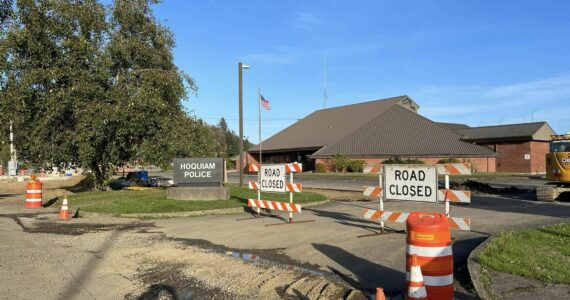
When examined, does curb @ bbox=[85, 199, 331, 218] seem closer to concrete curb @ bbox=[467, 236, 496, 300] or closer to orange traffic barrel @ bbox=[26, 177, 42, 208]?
orange traffic barrel @ bbox=[26, 177, 42, 208]

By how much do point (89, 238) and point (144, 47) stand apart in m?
14.7

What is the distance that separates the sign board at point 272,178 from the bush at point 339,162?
38.1 meters

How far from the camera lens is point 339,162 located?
5297 cm

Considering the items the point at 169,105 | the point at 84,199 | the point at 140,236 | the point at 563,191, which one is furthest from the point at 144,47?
the point at 563,191

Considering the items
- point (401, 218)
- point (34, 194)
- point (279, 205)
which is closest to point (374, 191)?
point (401, 218)

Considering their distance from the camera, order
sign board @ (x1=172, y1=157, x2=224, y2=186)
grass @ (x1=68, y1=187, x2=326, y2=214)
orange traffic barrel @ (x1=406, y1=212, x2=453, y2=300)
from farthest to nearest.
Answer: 1. sign board @ (x1=172, y1=157, x2=224, y2=186)
2. grass @ (x1=68, y1=187, x2=326, y2=214)
3. orange traffic barrel @ (x1=406, y1=212, x2=453, y2=300)

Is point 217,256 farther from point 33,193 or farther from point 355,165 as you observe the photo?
point 355,165

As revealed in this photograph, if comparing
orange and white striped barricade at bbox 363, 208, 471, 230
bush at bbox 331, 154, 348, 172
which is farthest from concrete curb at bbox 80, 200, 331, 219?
bush at bbox 331, 154, 348, 172

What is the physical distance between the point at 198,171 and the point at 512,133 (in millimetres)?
46413

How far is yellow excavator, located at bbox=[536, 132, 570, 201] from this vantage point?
59.8ft

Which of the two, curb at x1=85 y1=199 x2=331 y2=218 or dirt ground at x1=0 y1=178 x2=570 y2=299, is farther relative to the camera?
curb at x1=85 y1=199 x2=331 y2=218

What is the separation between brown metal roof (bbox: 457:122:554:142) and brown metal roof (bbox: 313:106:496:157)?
256cm

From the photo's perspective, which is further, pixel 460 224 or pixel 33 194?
pixel 33 194

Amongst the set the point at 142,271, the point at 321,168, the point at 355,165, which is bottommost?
the point at 142,271
